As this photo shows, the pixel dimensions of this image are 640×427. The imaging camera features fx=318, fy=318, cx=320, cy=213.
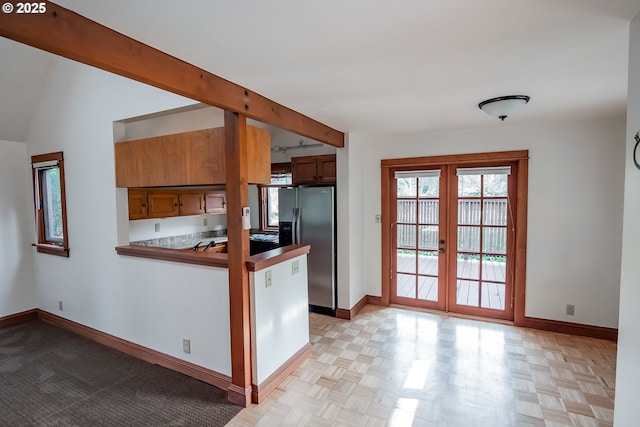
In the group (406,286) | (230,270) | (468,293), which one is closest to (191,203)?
(230,270)

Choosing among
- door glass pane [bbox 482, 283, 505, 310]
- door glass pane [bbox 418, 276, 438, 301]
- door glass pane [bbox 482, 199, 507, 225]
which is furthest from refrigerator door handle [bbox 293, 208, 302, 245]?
door glass pane [bbox 482, 283, 505, 310]

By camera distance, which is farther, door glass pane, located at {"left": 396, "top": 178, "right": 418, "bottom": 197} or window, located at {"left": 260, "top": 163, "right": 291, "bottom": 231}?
window, located at {"left": 260, "top": 163, "right": 291, "bottom": 231}

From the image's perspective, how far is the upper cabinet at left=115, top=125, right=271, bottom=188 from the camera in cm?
254

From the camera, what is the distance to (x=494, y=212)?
384 centimetres

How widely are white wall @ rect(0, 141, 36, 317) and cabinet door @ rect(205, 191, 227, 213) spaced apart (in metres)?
2.17

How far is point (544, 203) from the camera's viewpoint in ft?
11.7

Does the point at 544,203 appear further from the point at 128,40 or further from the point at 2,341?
the point at 2,341

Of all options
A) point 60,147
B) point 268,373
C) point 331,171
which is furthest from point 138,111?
point 268,373

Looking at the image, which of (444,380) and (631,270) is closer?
(631,270)

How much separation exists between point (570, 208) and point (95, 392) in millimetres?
4856

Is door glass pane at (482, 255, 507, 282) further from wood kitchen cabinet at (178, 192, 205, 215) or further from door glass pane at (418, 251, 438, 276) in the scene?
wood kitchen cabinet at (178, 192, 205, 215)

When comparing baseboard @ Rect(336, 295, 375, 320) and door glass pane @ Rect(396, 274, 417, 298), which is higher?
door glass pane @ Rect(396, 274, 417, 298)

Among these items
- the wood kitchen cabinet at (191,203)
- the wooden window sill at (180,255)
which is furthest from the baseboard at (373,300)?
the wood kitchen cabinet at (191,203)

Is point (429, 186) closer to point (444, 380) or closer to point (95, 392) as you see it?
point (444, 380)
